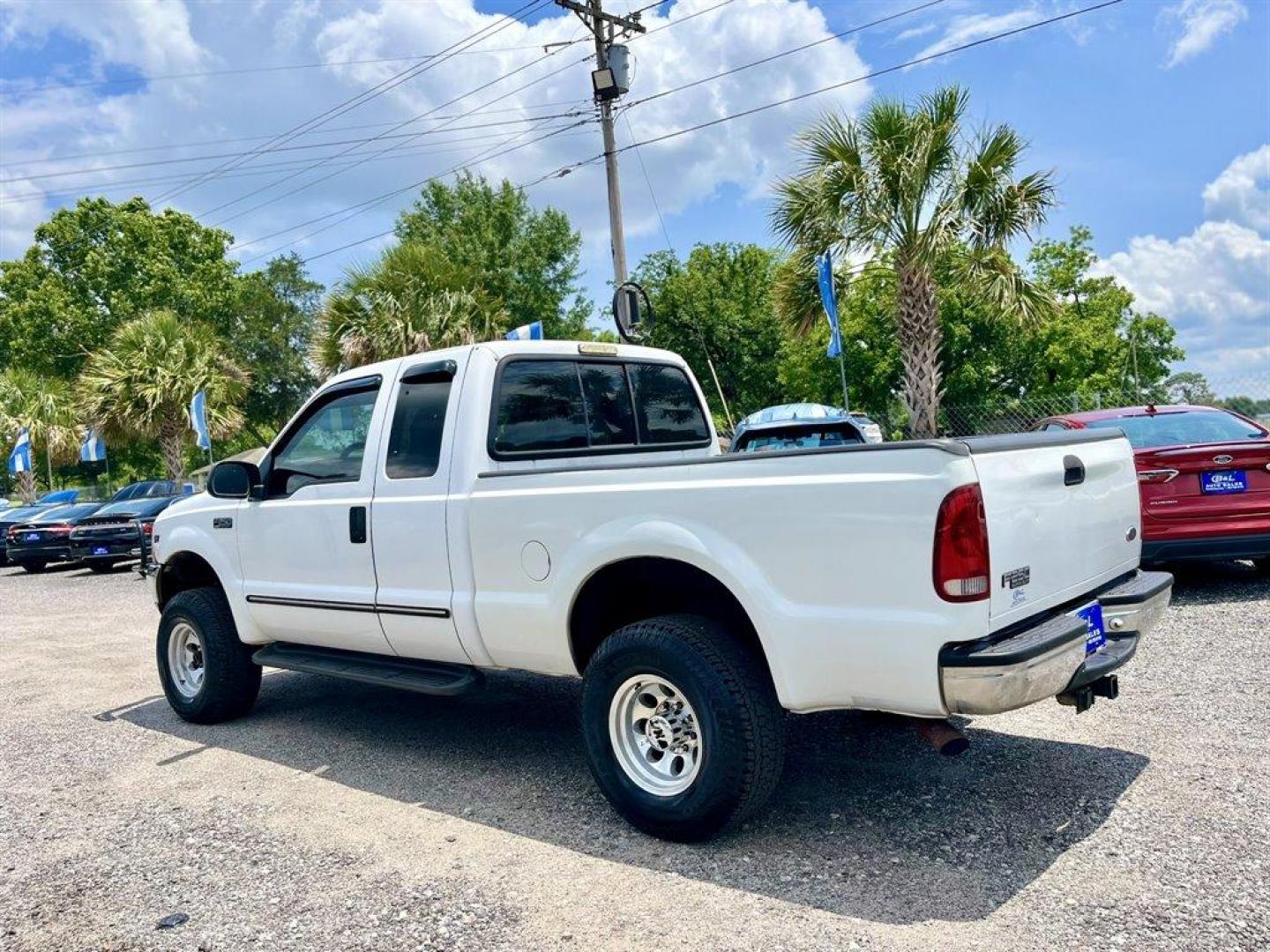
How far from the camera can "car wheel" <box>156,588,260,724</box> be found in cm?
564

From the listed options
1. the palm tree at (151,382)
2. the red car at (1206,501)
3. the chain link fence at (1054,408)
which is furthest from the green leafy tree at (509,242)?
the red car at (1206,501)

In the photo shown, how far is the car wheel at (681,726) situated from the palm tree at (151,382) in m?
23.6

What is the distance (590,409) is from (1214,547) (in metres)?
5.06

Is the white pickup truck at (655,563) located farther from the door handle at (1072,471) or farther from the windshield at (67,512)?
the windshield at (67,512)

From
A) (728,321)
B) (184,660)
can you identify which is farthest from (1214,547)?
(728,321)

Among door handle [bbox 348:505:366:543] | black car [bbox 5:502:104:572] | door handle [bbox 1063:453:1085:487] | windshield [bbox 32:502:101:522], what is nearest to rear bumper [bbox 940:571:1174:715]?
door handle [bbox 1063:453:1085:487]

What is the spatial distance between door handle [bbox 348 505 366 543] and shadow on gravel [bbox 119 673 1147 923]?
3.83 ft

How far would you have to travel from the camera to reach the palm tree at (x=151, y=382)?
24.2m

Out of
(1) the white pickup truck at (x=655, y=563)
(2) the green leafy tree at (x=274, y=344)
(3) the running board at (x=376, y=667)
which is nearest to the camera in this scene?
(1) the white pickup truck at (x=655, y=563)

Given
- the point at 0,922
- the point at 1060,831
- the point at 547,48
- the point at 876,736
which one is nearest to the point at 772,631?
the point at 1060,831

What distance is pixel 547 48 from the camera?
1778 cm

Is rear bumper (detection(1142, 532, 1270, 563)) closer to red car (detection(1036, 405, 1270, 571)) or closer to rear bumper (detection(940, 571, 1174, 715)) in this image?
red car (detection(1036, 405, 1270, 571))

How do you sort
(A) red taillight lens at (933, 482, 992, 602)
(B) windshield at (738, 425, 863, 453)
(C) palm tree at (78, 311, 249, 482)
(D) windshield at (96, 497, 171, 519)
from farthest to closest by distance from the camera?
(C) palm tree at (78, 311, 249, 482) → (D) windshield at (96, 497, 171, 519) → (B) windshield at (738, 425, 863, 453) → (A) red taillight lens at (933, 482, 992, 602)

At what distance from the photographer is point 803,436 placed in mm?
9539
